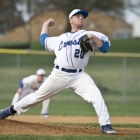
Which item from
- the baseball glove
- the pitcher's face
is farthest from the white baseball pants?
the pitcher's face

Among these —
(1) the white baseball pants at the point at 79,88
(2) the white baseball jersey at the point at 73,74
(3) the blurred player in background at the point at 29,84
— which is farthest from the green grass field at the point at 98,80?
(2) the white baseball jersey at the point at 73,74

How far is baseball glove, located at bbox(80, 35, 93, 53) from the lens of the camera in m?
6.52

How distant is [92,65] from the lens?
23891 mm

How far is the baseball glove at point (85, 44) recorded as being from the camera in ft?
21.4

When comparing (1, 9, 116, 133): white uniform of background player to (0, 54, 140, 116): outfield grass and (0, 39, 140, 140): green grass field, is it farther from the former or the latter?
(0, 54, 140, 116): outfield grass

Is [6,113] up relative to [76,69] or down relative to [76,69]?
down

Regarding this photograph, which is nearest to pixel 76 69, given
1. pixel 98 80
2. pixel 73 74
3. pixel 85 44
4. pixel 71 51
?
pixel 73 74

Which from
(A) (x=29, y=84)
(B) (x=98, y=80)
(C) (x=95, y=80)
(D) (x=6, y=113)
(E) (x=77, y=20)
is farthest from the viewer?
(B) (x=98, y=80)

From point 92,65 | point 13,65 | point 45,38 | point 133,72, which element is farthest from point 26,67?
point 45,38

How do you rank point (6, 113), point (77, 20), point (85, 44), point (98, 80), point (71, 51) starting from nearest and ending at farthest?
point (85, 44) < point (71, 51) < point (77, 20) < point (6, 113) < point (98, 80)

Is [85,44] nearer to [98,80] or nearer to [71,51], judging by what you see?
[71,51]

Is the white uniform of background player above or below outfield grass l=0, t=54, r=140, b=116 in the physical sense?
above

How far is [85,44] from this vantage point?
6.57 metres

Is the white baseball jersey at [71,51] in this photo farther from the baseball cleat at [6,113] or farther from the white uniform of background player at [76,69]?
the baseball cleat at [6,113]
